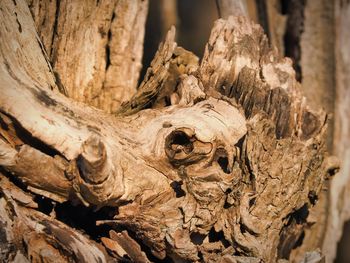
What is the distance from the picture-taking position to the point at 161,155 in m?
1.59

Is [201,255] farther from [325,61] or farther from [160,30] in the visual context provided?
[160,30]

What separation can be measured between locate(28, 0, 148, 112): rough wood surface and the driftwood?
0.01 metres

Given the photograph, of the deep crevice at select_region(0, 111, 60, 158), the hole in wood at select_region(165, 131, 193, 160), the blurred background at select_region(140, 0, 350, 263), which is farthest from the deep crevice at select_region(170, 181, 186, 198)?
the blurred background at select_region(140, 0, 350, 263)

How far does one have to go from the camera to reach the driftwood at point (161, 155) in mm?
1472

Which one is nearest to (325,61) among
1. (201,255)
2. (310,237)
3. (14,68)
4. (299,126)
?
(299,126)

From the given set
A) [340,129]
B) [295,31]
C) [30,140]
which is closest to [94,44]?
[30,140]

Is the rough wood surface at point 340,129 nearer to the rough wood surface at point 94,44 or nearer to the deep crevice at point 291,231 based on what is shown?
the deep crevice at point 291,231

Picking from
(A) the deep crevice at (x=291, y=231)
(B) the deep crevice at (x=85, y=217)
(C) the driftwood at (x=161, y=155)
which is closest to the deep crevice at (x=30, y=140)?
(C) the driftwood at (x=161, y=155)

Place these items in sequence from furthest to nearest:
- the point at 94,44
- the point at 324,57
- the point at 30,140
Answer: the point at 324,57 < the point at 94,44 < the point at 30,140

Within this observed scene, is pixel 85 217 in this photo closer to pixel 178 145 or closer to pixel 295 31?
pixel 178 145

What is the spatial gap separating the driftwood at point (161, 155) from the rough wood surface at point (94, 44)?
0.5 inches

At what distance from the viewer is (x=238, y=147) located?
173 centimetres

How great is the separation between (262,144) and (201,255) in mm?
447

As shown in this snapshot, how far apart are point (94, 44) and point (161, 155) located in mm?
683
